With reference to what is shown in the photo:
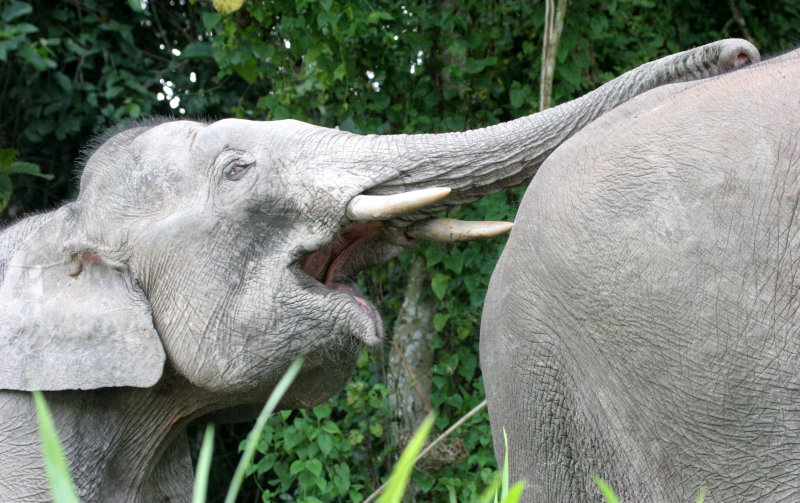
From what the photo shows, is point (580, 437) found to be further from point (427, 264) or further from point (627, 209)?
point (427, 264)

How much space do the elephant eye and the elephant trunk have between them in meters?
0.29

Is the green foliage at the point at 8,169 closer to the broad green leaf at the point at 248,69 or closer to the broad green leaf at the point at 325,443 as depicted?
the broad green leaf at the point at 248,69

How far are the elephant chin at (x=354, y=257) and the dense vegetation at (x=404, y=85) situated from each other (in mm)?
1557

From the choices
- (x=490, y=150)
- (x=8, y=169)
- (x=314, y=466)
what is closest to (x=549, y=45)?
(x=490, y=150)

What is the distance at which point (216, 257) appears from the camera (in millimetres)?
2336

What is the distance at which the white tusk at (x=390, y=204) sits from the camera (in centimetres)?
221

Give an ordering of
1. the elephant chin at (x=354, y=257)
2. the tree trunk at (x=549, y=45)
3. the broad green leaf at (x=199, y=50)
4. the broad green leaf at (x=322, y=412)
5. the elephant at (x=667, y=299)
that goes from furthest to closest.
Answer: the broad green leaf at (x=199, y=50) < the broad green leaf at (x=322, y=412) < the tree trunk at (x=549, y=45) < the elephant chin at (x=354, y=257) < the elephant at (x=667, y=299)

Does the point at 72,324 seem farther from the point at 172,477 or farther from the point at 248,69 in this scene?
the point at 248,69

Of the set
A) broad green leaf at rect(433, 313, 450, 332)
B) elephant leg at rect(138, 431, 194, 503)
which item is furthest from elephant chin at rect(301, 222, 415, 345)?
broad green leaf at rect(433, 313, 450, 332)

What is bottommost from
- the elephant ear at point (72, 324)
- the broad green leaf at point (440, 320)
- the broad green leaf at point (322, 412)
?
the broad green leaf at point (322, 412)

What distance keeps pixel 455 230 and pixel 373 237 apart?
251mm

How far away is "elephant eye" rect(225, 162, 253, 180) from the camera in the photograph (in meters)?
2.37

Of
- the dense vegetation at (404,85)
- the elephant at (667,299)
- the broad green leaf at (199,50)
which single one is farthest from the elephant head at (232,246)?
the broad green leaf at (199,50)

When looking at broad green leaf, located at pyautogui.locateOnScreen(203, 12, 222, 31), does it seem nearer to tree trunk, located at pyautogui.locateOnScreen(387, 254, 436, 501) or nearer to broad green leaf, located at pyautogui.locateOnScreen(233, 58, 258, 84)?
broad green leaf, located at pyautogui.locateOnScreen(233, 58, 258, 84)
